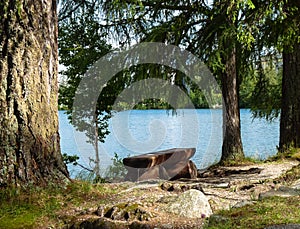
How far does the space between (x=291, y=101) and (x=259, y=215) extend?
480cm

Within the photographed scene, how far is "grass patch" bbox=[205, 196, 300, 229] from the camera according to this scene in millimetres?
2812

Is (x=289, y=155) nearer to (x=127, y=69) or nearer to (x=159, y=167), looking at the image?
(x=159, y=167)

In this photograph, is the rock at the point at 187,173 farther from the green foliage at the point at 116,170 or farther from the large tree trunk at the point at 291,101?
the large tree trunk at the point at 291,101

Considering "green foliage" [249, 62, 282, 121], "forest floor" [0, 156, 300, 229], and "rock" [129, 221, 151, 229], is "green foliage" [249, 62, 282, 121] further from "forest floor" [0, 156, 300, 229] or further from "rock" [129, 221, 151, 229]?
"rock" [129, 221, 151, 229]

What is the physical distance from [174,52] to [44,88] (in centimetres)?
393

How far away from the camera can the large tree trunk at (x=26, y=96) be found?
3.55m

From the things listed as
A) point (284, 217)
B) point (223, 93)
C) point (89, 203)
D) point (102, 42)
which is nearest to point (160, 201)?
point (89, 203)

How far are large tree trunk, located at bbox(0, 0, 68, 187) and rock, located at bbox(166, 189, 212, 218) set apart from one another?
47.5 inches

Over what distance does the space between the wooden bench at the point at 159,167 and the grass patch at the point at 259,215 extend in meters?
3.25

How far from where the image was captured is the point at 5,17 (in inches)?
142

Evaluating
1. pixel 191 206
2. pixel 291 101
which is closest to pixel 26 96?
pixel 191 206

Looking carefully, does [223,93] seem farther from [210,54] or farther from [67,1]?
[67,1]

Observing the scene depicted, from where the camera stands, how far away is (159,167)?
22.0 ft

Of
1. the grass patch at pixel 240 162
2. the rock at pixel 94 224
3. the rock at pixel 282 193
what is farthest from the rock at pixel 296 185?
the grass patch at pixel 240 162
